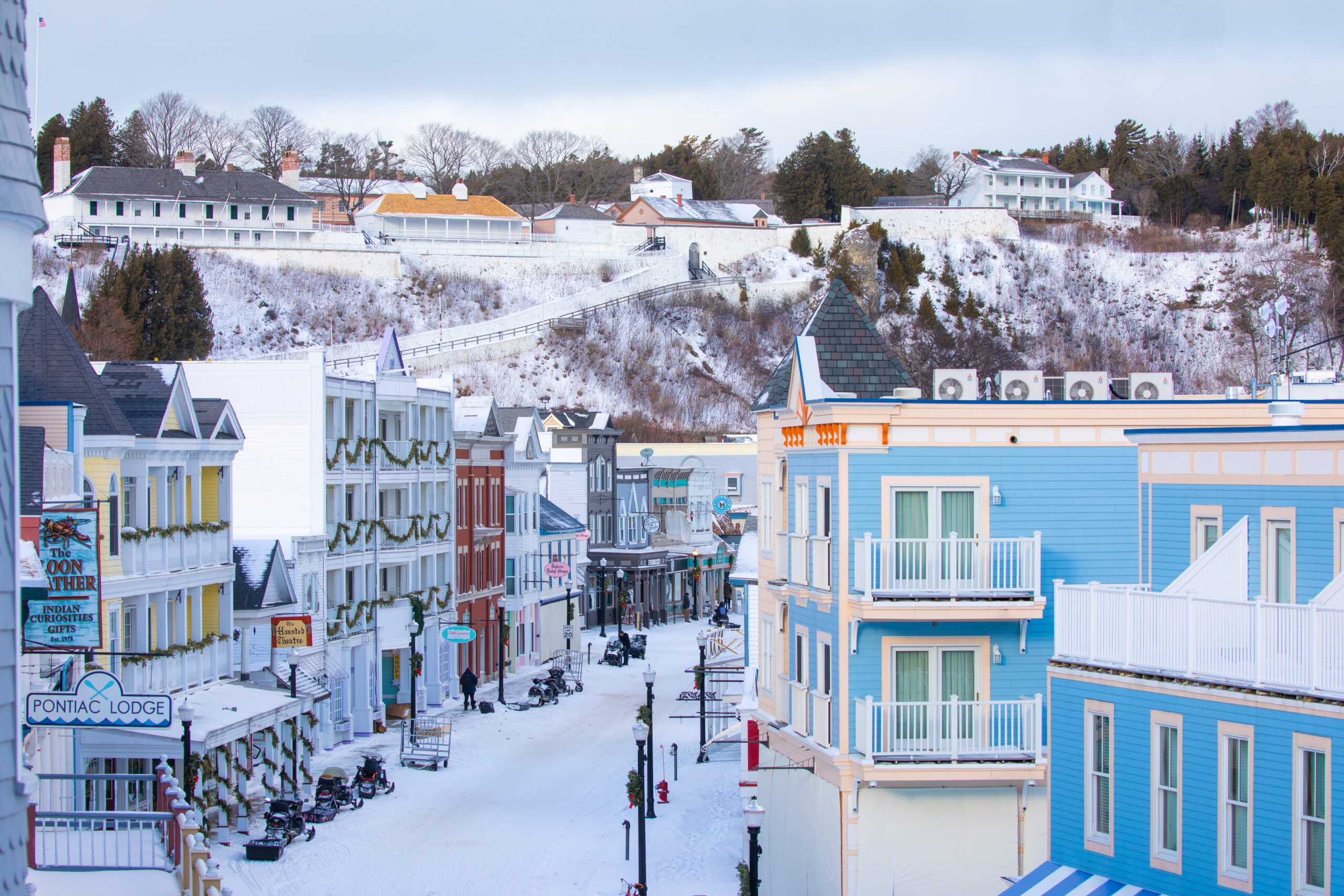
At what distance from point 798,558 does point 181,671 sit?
11.5 meters

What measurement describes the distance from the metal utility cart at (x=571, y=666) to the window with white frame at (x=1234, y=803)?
1243 inches

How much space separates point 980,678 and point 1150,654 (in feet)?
20.3

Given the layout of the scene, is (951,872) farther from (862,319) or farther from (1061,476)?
(862,319)

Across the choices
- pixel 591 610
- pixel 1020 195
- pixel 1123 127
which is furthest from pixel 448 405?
pixel 1123 127

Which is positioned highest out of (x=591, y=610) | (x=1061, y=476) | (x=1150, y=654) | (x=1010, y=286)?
(x=1010, y=286)

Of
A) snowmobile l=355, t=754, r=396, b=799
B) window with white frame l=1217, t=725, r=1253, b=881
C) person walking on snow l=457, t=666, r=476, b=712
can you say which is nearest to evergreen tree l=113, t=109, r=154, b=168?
person walking on snow l=457, t=666, r=476, b=712

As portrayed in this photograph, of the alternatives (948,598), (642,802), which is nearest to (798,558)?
(948,598)

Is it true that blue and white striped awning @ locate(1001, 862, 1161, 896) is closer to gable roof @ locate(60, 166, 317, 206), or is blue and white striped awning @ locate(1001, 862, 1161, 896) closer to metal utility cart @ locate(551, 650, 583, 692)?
metal utility cart @ locate(551, 650, 583, 692)

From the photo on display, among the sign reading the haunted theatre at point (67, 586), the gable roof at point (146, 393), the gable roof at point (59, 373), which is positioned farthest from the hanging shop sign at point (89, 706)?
the gable roof at point (146, 393)

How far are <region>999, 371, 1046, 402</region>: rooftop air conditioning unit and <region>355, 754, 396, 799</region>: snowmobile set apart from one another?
47.8 ft

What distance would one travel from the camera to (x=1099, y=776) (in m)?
13.8

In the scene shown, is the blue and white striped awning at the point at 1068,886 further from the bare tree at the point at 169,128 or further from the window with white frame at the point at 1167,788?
the bare tree at the point at 169,128

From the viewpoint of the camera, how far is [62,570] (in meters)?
18.2

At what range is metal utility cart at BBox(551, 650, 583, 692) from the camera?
43844 millimetres
